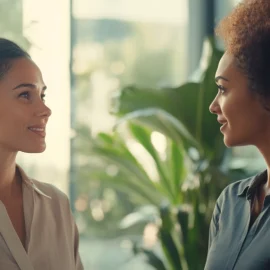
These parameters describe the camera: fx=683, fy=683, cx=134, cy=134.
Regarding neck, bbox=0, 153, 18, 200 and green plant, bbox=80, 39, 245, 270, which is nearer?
neck, bbox=0, 153, 18, 200

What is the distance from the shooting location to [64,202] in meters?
2.05

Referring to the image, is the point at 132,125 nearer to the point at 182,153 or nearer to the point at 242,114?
the point at 182,153

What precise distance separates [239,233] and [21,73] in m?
0.77

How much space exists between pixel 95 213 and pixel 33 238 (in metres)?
2.22

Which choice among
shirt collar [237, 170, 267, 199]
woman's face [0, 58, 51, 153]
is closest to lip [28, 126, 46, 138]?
woman's face [0, 58, 51, 153]

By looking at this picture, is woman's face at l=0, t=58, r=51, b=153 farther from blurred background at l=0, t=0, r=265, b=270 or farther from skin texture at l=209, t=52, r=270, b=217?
blurred background at l=0, t=0, r=265, b=270

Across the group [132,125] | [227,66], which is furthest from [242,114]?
[132,125]

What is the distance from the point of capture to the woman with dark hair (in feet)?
6.28

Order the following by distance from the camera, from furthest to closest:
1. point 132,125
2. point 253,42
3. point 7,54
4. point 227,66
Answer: point 132,125
point 7,54
point 227,66
point 253,42

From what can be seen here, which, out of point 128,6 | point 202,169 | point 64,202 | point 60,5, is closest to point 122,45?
point 128,6

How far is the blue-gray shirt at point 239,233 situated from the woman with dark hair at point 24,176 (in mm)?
419

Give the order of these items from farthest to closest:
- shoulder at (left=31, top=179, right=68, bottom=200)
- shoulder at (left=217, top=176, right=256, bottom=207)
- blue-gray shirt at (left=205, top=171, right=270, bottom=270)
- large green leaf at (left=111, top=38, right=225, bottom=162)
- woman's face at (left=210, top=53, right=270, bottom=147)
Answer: large green leaf at (left=111, top=38, right=225, bottom=162) → shoulder at (left=31, top=179, right=68, bottom=200) → shoulder at (left=217, top=176, right=256, bottom=207) → woman's face at (left=210, top=53, right=270, bottom=147) → blue-gray shirt at (left=205, top=171, right=270, bottom=270)

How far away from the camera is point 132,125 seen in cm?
339

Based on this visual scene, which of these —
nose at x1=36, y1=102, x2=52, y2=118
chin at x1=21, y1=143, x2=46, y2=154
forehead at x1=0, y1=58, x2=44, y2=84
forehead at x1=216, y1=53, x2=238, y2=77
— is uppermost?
forehead at x1=216, y1=53, x2=238, y2=77
